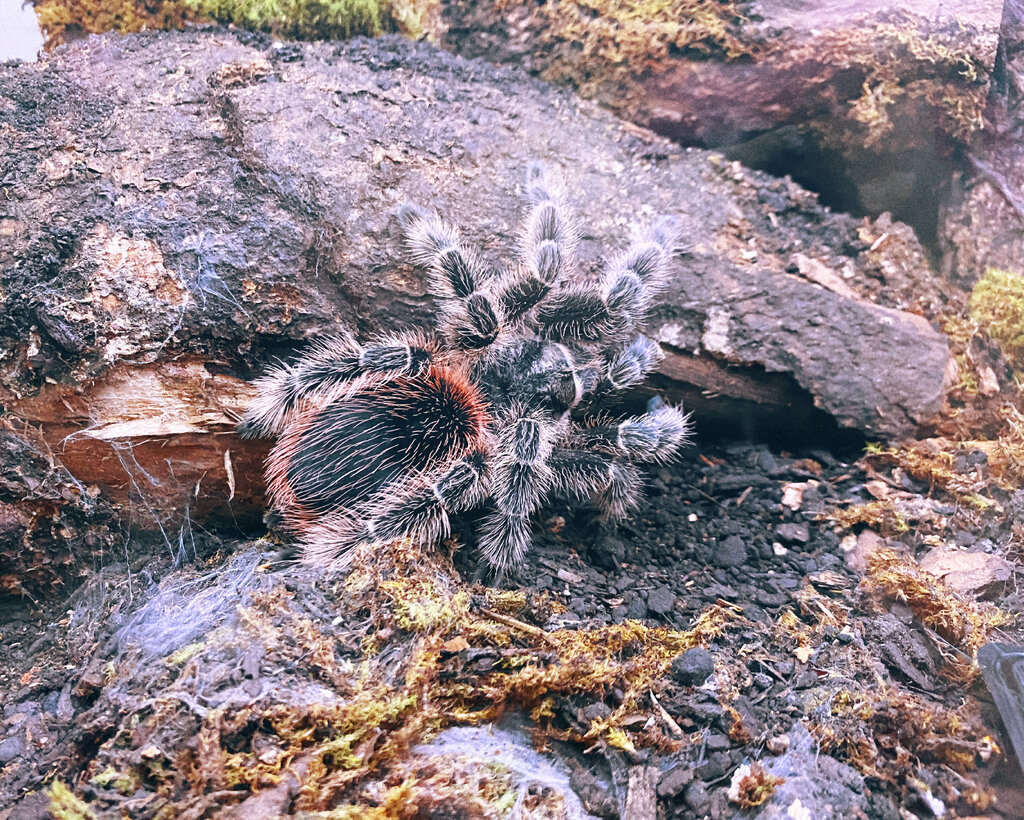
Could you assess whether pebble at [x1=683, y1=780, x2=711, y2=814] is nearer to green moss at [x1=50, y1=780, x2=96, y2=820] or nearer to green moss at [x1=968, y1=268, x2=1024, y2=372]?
green moss at [x1=50, y1=780, x2=96, y2=820]

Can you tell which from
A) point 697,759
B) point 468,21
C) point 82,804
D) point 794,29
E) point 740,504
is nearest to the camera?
point 82,804

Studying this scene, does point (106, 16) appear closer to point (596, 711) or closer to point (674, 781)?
point (596, 711)

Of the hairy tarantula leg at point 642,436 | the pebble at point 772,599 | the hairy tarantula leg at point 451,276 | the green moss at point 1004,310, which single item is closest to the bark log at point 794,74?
the green moss at point 1004,310

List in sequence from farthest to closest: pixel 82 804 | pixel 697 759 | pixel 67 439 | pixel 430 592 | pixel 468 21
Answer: pixel 468 21
pixel 67 439
pixel 430 592
pixel 697 759
pixel 82 804

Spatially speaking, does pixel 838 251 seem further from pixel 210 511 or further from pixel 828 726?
pixel 210 511

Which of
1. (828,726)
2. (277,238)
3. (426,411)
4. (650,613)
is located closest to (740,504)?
(650,613)

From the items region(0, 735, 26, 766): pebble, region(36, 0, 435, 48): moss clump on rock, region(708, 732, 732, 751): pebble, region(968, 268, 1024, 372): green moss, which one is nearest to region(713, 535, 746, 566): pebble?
region(708, 732, 732, 751): pebble
